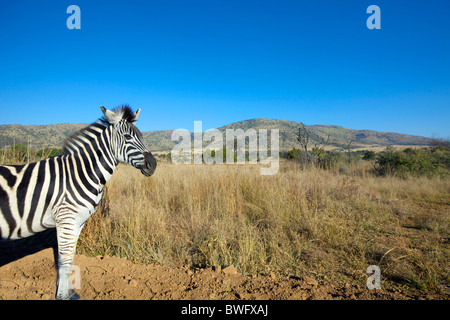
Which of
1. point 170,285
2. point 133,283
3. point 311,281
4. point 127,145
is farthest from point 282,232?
point 127,145

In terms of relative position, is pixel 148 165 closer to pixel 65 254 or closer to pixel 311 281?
pixel 65 254

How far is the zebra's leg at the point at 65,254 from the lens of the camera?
245 cm

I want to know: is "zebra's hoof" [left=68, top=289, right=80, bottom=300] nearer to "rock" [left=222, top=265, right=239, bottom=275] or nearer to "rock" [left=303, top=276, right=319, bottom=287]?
"rock" [left=222, top=265, right=239, bottom=275]

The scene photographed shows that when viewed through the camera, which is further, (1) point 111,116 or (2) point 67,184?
(1) point 111,116

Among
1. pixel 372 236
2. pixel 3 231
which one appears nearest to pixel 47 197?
pixel 3 231

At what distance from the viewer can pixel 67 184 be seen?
8.50ft

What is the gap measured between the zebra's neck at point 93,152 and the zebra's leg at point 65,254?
54 cm

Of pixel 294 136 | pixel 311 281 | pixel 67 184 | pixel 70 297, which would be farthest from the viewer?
pixel 294 136

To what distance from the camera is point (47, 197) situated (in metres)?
2.50

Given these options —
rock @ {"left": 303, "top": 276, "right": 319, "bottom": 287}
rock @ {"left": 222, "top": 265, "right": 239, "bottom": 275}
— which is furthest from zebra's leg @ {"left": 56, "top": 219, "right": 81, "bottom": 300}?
rock @ {"left": 303, "top": 276, "right": 319, "bottom": 287}

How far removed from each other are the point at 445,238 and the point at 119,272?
17.6 ft

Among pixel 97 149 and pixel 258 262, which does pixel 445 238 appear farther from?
pixel 97 149

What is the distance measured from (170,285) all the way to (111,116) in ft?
6.99

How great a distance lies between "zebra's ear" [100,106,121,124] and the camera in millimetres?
2859
